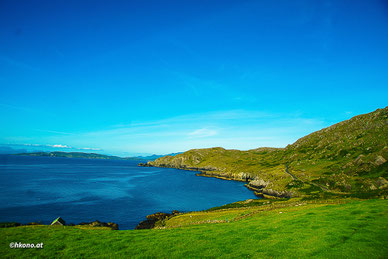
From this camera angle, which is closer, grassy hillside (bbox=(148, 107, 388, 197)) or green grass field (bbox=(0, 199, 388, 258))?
green grass field (bbox=(0, 199, 388, 258))

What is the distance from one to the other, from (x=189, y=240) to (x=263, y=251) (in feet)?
27.3

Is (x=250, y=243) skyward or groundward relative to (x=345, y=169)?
groundward

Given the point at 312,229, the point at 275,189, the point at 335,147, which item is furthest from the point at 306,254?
the point at 335,147

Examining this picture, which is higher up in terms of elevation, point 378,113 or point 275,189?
point 378,113

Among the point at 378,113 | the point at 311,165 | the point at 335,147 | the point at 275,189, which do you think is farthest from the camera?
the point at 378,113

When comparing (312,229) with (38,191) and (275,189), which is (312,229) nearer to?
(275,189)

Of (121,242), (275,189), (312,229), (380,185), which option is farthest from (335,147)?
(121,242)

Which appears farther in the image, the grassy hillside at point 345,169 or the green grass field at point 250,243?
the grassy hillside at point 345,169

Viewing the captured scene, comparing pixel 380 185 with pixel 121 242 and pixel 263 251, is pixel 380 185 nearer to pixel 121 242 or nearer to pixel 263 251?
pixel 263 251

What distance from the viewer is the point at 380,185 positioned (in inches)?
3012

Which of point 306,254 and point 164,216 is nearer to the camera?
point 306,254

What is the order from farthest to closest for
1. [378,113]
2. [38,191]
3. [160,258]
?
[378,113] < [38,191] < [160,258]

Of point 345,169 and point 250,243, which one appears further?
point 345,169

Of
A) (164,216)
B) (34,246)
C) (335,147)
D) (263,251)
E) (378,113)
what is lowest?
(164,216)
